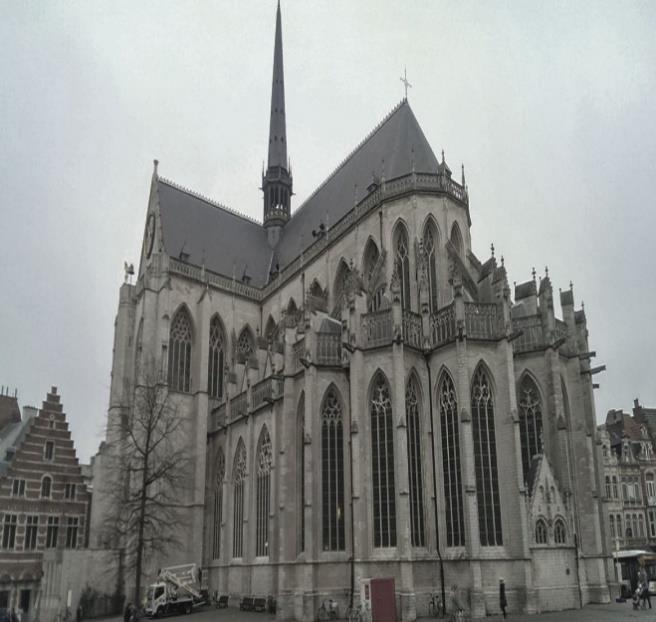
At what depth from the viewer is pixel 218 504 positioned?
113 feet

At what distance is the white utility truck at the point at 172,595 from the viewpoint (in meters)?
26.9

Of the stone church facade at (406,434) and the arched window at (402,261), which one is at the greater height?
the arched window at (402,261)

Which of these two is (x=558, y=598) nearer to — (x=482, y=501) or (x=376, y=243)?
(x=482, y=501)

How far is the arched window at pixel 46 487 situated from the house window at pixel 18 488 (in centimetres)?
101

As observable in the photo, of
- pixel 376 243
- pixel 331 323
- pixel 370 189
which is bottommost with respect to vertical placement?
pixel 331 323

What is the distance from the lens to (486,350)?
Answer: 23.9 m

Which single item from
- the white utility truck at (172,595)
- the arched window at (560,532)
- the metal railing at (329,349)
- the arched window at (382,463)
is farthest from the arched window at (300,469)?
the arched window at (560,532)

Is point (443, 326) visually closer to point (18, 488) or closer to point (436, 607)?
point (436, 607)

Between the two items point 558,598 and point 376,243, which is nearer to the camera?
point 558,598

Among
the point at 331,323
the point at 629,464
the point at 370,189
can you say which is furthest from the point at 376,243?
the point at 629,464

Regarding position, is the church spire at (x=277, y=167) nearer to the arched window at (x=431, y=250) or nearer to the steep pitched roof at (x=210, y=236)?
the steep pitched roof at (x=210, y=236)

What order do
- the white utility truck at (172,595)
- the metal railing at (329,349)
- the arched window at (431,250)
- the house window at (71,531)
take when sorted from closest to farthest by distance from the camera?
1. the metal railing at (329,349)
2. the white utility truck at (172,595)
3. the arched window at (431,250)
4. the house window at (71,531)

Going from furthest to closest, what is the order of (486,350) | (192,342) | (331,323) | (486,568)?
(192,342), (331,323), (486,350), (486,568)

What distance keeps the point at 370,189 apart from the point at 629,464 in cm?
3071
